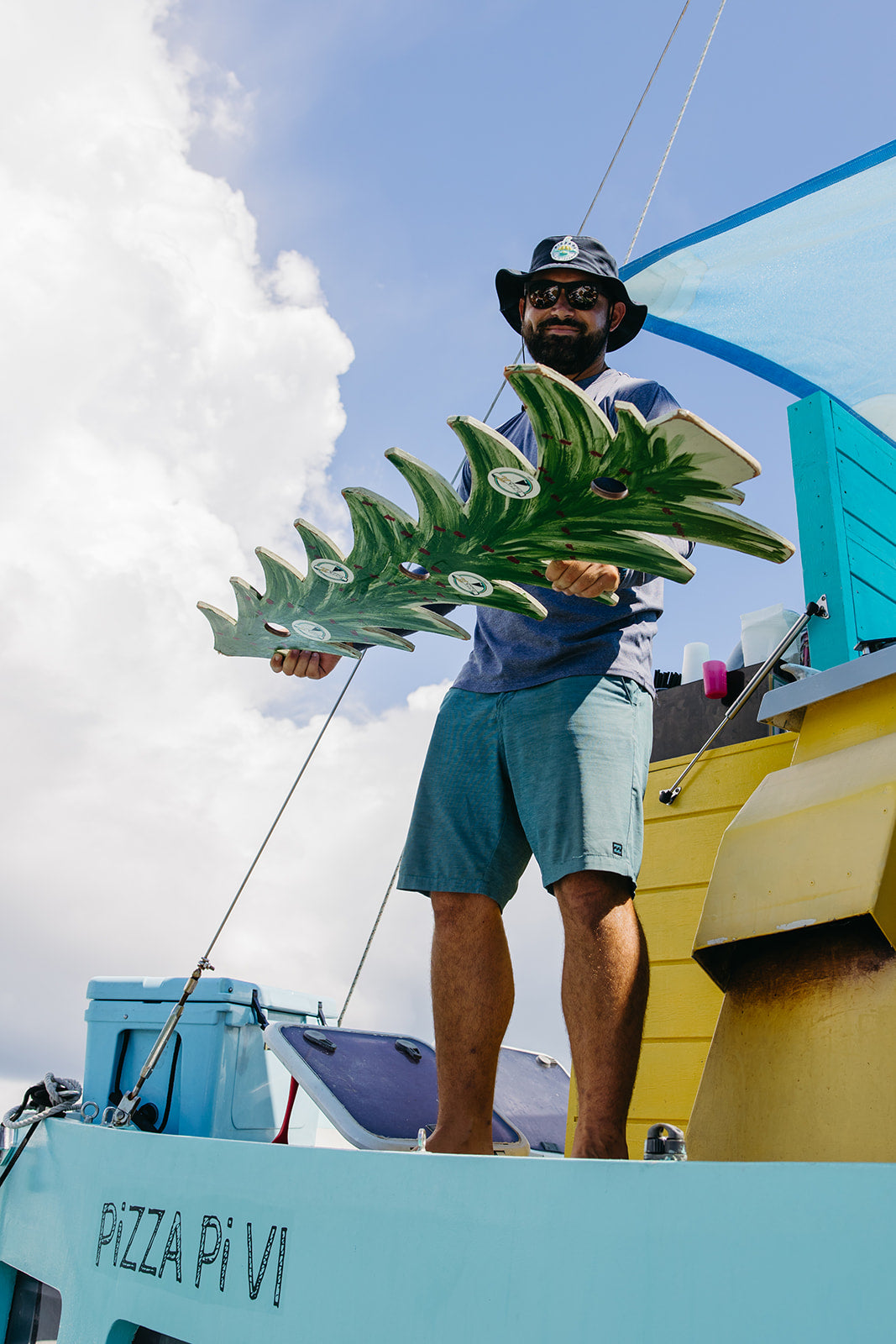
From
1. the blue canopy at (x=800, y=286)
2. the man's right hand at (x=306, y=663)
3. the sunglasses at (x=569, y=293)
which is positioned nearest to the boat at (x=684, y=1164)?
the sunglasses at (x=569, y=293)

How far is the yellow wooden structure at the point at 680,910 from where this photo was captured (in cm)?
161

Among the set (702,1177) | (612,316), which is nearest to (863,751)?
(702,1177)

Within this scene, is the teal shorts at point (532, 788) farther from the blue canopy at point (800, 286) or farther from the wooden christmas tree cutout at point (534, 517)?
the blue canopy at point (800, 286)

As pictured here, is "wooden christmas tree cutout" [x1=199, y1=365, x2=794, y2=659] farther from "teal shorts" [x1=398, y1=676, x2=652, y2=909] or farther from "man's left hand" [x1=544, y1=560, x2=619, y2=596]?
"teal shorts" [x1=398, y1=676, x2=652, y2=909]

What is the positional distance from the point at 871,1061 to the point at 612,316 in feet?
3.61

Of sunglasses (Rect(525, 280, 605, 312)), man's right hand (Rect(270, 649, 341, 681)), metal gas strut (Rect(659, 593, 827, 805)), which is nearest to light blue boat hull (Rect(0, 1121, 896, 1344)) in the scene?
man's right hand (Rect(270, 649, 341, 681))

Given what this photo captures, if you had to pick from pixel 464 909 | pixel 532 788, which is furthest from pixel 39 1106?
pixel 532 788

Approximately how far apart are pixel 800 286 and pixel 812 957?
238 centimetres

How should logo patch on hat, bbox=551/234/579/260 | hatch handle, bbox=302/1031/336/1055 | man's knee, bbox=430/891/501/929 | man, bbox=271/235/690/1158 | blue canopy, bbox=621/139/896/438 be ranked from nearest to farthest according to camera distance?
man, bbox=271/235/690/1158
man's knee, bbox=430/891/501/929
logo patch on hat, bbox=551/234/579/260
hatch handle, bbox=302/1031/336/1055
blue canopy, bbox=621/139/896/438

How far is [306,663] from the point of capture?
66.9 inches

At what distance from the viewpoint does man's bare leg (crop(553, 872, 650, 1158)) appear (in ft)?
3.43

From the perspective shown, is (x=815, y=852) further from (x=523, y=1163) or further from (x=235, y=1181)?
(x=235, y=1181)

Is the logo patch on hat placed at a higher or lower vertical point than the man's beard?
higher

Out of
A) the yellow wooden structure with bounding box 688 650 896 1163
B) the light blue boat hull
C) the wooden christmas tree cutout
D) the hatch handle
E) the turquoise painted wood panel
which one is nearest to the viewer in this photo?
the light blue boat hull
